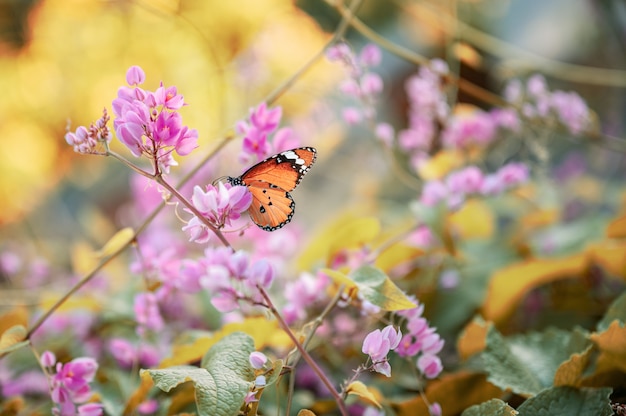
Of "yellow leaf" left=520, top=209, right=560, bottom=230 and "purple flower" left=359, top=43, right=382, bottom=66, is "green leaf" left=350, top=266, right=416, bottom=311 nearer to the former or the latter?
"purple flower" left=359, top=43, right=382, bottom=66

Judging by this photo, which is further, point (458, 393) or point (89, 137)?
point (458, 393)

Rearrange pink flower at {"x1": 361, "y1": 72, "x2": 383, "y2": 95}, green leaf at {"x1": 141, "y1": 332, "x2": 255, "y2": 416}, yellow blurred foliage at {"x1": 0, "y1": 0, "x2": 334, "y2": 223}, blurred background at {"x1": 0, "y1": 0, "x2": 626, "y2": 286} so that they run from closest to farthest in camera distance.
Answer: green leaf at {"x1": 141, "y1": 332, "x2": 255, "y2": 416} < pink flower at {"x1": 361, "y1": 72, "x2": 383, "y2": 95} < blurred background at {"x1": 0, "y1": 0, "x2": 626, "y2": 286} < yellow blurred foliage at {"x1": 0, "y1": 0, "x2": 334, "y2": 223}

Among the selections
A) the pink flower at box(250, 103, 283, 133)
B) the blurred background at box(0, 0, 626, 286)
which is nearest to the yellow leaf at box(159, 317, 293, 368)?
the pink flower at box(250, 103, 283, 133)

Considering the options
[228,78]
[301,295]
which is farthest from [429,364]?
[228,78]

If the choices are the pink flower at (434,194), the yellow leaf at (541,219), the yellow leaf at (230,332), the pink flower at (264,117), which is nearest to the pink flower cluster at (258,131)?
the pink flower at (264,117)

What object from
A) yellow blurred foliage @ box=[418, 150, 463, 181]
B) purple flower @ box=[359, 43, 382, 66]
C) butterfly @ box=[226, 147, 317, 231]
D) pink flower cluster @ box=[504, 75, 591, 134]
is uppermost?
pink flower cluster @ box=[504, 75, 591, 134]

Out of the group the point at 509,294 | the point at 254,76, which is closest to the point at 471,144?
the point at 509,294

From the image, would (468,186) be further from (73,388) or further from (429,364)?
(73,388)
